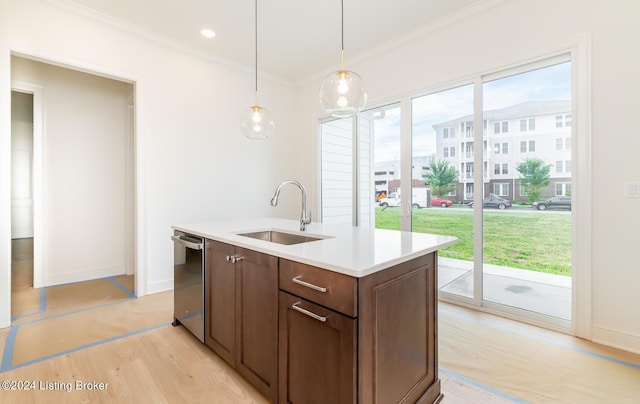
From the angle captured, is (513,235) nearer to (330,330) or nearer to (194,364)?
(330,330)

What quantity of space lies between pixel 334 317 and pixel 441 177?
8.29 ft

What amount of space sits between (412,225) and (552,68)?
6.35ft

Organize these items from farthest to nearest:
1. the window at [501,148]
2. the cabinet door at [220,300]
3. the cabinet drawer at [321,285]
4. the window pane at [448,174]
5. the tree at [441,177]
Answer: the tree at [441,177]
the window pane at [448,174]
the window at [501,148]
the cabinet door at [220,300]
the cabinet drawer at [321,285]

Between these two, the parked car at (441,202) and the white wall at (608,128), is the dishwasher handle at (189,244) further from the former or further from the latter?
the white wall at (608,128)

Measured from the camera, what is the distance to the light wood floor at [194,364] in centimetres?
172

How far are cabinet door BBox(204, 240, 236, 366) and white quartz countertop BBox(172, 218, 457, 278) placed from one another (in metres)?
0.12

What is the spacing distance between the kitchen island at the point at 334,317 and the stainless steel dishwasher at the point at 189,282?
27 centimetres

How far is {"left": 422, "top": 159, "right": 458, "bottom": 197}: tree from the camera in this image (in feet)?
10.5

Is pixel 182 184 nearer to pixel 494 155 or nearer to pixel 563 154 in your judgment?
pixel 494 155

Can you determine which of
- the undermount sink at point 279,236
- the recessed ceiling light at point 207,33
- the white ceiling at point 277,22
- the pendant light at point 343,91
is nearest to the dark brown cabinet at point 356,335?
the undermount sink at point 279,236

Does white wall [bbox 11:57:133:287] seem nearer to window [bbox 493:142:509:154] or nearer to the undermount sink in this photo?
the undermount sink

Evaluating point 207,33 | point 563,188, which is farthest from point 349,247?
point 207,33

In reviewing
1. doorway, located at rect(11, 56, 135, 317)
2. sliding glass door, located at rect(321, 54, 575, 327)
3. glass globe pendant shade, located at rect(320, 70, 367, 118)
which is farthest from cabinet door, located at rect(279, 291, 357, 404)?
doorway, located at rect(11, 56, 135, 317)

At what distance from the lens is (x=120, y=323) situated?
2643mm
